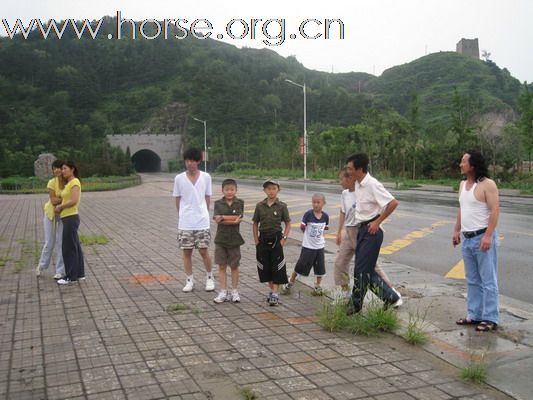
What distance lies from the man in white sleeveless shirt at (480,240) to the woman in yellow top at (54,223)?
16.5 ft

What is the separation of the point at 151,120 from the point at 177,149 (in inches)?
483

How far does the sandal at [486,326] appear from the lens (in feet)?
16.4

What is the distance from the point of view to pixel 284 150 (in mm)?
58156

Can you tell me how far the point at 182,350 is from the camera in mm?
4516

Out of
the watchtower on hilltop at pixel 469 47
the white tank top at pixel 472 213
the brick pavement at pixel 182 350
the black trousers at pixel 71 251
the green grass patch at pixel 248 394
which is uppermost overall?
the watchtower on hilltop at pixel 469 47

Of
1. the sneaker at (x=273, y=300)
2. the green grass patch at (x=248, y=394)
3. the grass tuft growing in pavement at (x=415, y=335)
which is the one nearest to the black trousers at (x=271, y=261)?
the sneaker at (x=273, y=300)

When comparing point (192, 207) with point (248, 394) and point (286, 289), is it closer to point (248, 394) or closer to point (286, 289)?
point (286, 289)

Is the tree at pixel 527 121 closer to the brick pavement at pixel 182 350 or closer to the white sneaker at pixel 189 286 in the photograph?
the brick pavement at pixel 182 350

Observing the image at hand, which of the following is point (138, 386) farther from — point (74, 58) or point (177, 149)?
point (74, 58)

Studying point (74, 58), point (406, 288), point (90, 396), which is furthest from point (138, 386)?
point (74, 58)

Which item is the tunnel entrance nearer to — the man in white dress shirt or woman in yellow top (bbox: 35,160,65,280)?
woman in yellow top (bbox: 35,160,65,280)

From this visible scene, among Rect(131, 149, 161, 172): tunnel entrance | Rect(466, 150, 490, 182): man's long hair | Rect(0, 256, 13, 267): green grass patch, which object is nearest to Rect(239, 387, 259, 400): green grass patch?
Rect(466, 150, 490, 182): man's long hair

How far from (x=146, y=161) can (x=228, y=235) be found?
7845 cm

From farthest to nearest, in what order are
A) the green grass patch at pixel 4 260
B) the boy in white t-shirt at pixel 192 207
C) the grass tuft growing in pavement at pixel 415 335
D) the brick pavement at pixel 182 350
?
the green grass patch at pixel 4 260 < the boy in white t-shirt at pixel 192 207 < the grass tuft growing in pavement at pixel 415 335 < the brick pavement at pixel 182 350
